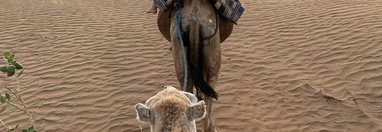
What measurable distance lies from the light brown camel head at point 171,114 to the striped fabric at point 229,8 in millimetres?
2256

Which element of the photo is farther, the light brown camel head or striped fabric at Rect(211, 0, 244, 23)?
striped fabric at Rect(211, 0, 244, 23)

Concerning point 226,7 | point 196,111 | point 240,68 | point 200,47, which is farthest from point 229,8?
point 240,68

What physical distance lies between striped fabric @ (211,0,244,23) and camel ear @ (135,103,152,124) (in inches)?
90.9

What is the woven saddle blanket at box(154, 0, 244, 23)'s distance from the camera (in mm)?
4543

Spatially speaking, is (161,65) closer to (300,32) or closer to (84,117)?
(84,117)

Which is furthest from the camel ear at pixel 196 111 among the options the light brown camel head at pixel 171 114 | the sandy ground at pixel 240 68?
the sandy ground at pixel 240 68

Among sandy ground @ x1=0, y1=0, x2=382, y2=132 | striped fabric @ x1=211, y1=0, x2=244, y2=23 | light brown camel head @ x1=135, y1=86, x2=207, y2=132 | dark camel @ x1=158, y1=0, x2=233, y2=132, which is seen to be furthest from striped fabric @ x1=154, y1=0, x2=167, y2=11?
light brown camel head @ x1=135, y1=86, x2=207, y2=132

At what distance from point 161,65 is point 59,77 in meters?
1.78

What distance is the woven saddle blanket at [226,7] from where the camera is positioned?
4543 mm

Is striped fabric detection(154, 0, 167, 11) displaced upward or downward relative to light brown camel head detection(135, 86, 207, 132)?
downward

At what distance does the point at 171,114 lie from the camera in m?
2.34

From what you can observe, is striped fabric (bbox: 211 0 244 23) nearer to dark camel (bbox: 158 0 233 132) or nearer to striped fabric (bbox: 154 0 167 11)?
dark camel (bbox: 158 0 233 132)

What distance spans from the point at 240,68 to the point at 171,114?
5.05m

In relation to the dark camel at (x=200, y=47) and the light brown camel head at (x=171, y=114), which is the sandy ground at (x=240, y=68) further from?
the light brown camel head at (x=171, y=114)
